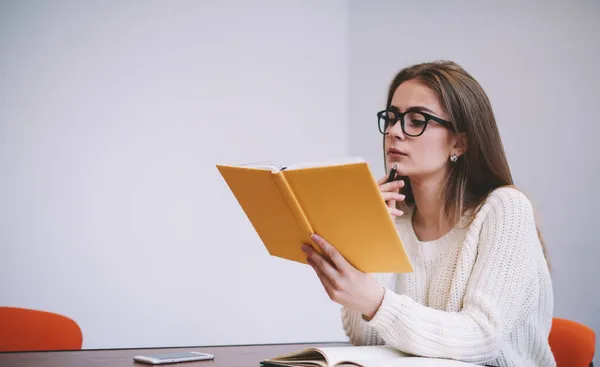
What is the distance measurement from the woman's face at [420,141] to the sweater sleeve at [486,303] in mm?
179

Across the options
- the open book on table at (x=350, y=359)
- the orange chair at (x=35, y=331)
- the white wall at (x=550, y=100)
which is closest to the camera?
the open book on table at (x=350, y=359)

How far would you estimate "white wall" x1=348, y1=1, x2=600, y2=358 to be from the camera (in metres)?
3.01

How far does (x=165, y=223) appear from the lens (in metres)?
2.95

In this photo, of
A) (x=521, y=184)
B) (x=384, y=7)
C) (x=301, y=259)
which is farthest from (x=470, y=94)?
(x=384, y=7)

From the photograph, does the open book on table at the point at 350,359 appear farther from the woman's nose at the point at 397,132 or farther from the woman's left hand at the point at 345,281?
the woman's nose at the point at 397,132

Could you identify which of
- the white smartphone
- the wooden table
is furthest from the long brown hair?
the white smartphone

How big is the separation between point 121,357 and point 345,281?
0.52 metres

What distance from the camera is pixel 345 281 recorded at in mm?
1312

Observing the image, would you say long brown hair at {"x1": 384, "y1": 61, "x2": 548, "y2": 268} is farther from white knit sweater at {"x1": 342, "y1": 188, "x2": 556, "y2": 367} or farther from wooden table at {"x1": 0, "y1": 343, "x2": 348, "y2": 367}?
wooden table at {"x1": 0, "y1": 343, "x2": 348, "y2": 367}

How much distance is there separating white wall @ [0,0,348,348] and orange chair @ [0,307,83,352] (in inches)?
31.9

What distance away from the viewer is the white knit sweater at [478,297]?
1.35 m

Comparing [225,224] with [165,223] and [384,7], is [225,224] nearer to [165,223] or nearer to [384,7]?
[165,223]

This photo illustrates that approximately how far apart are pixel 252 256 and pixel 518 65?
5.11 feet

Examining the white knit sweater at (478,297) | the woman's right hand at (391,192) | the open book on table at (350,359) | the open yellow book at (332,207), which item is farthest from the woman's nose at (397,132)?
the open book on table at (350,359)
